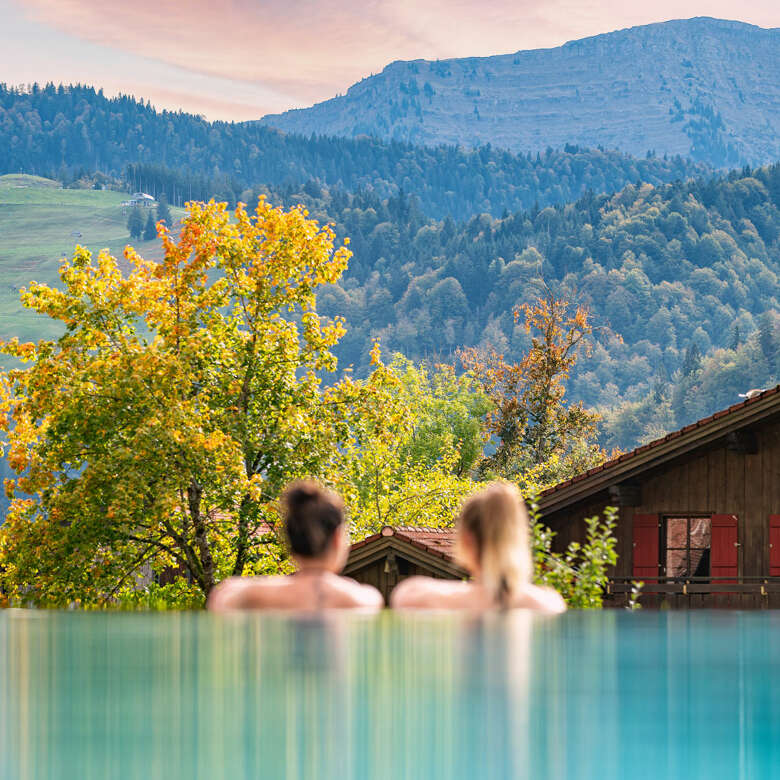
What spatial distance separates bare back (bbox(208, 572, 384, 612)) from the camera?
6.70 m

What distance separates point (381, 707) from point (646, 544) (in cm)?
1871

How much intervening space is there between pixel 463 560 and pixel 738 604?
19.2 metres

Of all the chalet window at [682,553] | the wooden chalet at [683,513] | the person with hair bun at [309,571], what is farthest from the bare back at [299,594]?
the chalet window at [682,553]

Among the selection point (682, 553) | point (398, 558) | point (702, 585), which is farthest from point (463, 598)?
point (682, 553)

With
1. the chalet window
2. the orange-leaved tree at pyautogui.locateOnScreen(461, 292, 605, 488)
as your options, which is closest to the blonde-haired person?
the chalet window

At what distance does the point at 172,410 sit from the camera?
2848 centimetres

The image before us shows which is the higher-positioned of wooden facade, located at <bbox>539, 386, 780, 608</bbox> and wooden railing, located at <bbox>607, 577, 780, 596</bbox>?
wooden facade, located at <bbox>539, 386, 780, 608</bbox>

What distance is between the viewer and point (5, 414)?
107 feet

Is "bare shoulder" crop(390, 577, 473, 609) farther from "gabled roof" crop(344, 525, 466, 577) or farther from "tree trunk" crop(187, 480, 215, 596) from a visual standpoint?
"tree trunk" crop(187, 480, 215, 596)

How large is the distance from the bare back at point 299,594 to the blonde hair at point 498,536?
2.24ft

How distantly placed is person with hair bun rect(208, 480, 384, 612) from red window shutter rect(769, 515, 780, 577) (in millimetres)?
18771

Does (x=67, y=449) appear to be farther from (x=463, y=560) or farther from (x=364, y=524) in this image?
(x=364, y=524)

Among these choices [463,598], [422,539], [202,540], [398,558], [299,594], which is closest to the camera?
[299,594]

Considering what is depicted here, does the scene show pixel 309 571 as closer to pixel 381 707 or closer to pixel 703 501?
pixel 381 707
